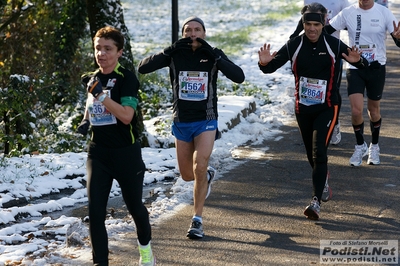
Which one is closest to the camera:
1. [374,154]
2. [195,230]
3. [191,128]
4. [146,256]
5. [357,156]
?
[146,256]

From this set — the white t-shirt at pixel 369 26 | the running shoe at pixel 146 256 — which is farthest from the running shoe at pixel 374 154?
the running shoe at pixel 146 256

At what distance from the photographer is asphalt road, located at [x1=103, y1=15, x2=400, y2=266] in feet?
20.9

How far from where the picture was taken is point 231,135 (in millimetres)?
11039

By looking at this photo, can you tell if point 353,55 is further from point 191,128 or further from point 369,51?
point 369,51

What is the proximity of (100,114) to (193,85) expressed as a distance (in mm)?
1517

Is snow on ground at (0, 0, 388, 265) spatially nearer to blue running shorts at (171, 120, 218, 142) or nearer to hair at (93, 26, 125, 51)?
blue running shorts at (171, 120, 218, 142)

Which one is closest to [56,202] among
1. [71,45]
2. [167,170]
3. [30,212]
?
[30,212]

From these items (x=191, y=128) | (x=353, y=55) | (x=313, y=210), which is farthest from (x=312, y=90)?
(x=191, y=128)

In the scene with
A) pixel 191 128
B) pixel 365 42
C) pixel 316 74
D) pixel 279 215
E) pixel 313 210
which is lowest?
pixel 279 215

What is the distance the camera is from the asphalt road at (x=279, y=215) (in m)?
6.36

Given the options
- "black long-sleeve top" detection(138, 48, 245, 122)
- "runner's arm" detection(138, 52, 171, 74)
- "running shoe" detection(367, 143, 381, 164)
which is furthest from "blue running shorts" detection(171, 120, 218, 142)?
"running shoe" detection(367, 143, 381, 164)

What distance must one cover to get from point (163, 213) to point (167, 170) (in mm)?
1715

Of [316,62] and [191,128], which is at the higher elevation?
[316,62]

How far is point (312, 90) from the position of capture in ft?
24.3
